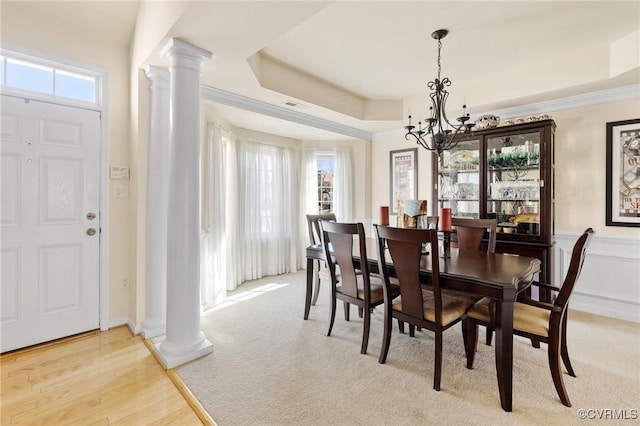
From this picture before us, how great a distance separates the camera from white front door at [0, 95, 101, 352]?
2338mm

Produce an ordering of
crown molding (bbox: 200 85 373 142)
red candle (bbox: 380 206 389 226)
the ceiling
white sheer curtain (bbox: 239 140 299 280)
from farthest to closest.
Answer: white sheer curtain (bbox: 239 140 299 280)
crown molding (bbox: 200 85 373 142)
red candle (bbox: 380 206 389 226)
the ceiling

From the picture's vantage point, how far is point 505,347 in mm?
1754

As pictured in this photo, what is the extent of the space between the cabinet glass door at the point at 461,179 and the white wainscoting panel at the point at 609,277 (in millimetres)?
1030

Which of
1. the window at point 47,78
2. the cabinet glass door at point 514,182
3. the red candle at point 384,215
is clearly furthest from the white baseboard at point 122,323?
the cabinet glass door at point 514,182

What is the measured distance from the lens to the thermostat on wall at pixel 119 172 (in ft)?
8.89

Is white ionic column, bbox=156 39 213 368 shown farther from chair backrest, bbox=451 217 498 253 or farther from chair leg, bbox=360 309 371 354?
chair backrest, bbox=451 217 498 253

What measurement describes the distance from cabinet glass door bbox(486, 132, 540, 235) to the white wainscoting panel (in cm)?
50

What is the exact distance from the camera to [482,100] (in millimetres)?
3650

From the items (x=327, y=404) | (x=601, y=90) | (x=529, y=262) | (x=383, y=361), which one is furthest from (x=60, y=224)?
(x=601, y=90)

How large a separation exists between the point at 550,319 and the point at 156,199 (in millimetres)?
3037

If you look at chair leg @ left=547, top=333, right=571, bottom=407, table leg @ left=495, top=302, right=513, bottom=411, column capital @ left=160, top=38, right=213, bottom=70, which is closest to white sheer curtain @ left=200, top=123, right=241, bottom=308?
column capital @ left=160, top=38, right=213, bottom=70

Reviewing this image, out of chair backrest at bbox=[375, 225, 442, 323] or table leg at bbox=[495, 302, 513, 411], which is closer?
table leg at bbox=[495, 302, 513, 411]

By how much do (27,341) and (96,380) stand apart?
0.94 meters

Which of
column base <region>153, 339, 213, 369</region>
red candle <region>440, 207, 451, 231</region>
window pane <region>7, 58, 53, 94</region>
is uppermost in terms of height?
window pane <region>7, 58, 53, 94</region>
